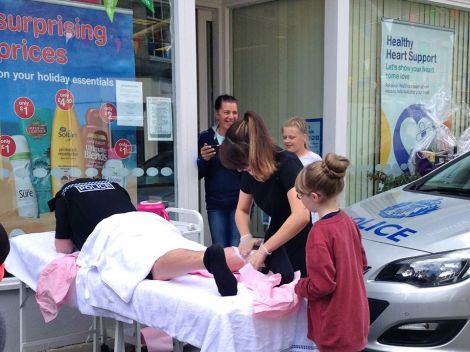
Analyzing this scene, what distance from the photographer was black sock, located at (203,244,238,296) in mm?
2521

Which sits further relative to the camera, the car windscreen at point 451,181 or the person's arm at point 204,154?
the person's arm at point 204,154

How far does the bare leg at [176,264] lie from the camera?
279 cm

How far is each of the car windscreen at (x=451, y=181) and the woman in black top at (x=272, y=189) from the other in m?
1.68

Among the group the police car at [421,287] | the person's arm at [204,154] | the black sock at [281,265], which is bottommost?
the police car at [421,287]

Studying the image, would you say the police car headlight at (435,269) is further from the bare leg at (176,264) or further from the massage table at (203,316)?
the bare leg at (176,264)

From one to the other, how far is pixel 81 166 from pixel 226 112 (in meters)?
1.29

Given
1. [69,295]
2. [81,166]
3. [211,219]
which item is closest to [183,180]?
[211,219]

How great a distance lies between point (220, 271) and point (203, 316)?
0.69 feet

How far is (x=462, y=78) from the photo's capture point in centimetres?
760

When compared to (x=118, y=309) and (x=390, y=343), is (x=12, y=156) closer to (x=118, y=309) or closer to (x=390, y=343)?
(x=118, y=309)

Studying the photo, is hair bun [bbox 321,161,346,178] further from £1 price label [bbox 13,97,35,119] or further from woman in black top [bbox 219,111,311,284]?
£1 price label [bbox 13,97,35,119]

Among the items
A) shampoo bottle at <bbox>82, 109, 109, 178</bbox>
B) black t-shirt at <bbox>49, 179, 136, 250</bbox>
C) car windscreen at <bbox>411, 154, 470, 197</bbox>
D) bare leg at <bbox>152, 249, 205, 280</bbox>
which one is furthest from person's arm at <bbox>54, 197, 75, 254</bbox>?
car windscreen at <bbox>411, 154, 470, 197</bbox>

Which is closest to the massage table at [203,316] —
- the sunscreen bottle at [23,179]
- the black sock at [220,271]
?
the black sock at [220,271]

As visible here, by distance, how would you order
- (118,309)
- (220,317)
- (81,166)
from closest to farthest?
1. (220,317)
2. (118,309)
3. (81,166)
